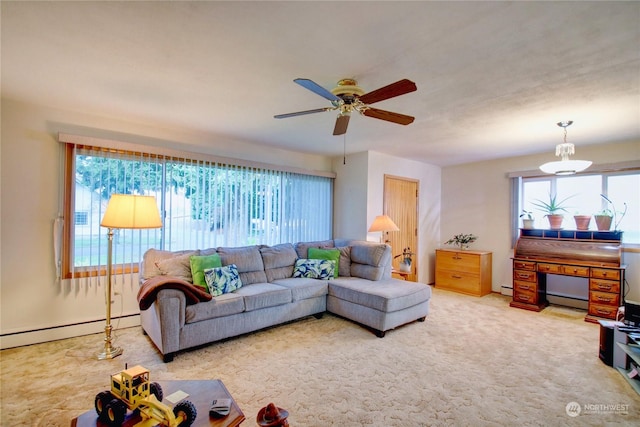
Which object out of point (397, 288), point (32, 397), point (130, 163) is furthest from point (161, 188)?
point (397, 288)

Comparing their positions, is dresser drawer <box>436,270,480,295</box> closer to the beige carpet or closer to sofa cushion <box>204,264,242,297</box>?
the beige carpet

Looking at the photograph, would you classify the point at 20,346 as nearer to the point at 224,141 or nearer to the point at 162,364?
the point at 162,364

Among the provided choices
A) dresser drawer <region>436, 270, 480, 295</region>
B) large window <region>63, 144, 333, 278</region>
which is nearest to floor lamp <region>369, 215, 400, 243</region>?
large window <region>63, 144, 333, 278</region>

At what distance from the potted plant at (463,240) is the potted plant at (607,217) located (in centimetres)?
175

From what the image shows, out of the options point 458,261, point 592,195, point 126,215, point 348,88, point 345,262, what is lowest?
point 458,261

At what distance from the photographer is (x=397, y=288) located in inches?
140

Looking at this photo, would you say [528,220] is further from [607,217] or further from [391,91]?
[391,91]

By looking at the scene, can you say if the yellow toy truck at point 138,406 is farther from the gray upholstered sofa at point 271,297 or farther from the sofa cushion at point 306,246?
the sofa cushion at point 306,246

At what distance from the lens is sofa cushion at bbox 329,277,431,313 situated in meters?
3.28

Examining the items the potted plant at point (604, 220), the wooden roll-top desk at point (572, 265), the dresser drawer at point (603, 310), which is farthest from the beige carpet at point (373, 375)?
the potted plant at point (604, 220)

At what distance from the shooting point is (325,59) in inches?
79.4

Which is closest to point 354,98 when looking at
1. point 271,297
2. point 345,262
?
point 271,297

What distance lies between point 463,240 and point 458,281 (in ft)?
2.47

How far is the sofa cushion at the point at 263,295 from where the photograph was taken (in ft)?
10.4
